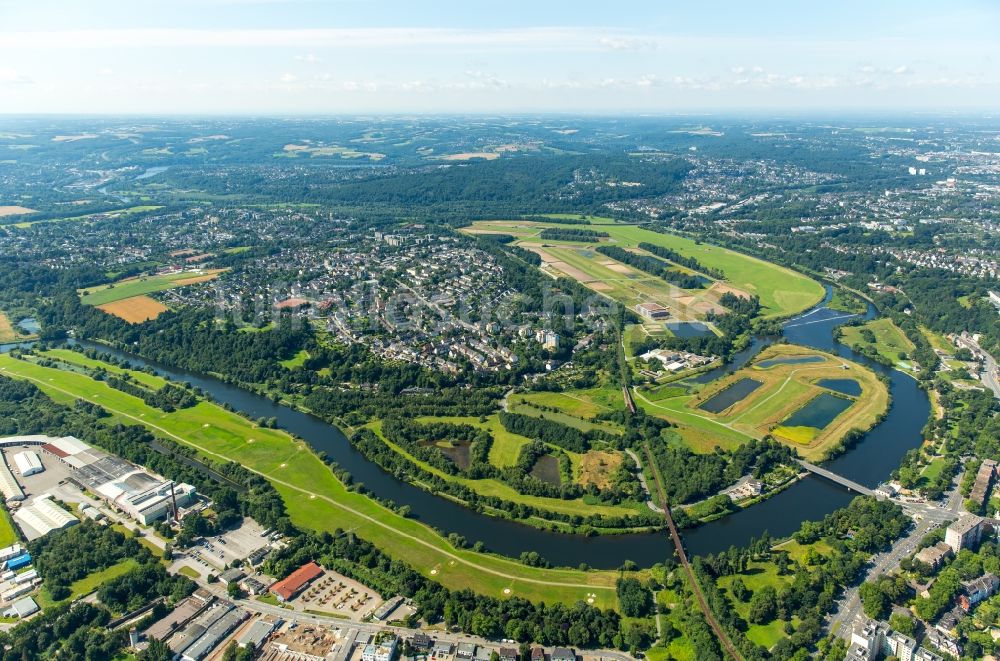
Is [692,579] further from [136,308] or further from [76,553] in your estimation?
[136,308]

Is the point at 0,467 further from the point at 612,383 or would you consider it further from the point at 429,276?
the point at 429,276

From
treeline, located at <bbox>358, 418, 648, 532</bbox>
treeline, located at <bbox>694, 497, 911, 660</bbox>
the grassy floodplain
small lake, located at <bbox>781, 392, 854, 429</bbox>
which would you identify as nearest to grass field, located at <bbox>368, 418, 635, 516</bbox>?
treeline, located at <bbox>358, 418, 648, 532</bbox>

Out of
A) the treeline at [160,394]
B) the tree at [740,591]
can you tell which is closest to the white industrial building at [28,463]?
the treeline at [160,394]

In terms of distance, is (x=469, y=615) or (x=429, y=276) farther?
(x=429, y=276)

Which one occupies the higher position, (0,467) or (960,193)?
(960,193)

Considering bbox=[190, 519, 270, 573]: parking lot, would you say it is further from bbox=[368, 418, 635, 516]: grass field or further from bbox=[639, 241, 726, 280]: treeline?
bbox=[639, 241, 726, 280]: treeline

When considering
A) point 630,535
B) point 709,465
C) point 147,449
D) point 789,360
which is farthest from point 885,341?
point 147,449

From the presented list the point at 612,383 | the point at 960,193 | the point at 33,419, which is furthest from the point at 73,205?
the point at 960,193
